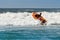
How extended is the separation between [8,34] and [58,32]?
3.15 m

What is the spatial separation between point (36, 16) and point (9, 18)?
4.48 meters

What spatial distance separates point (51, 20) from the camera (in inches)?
821

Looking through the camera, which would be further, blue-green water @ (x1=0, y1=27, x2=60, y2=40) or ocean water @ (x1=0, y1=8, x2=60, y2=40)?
ocean water @ (x1=0, y1=8, x2=60, y2=40)

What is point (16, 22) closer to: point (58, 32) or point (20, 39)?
point (58, 32)

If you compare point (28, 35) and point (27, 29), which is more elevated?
point (27, 29)

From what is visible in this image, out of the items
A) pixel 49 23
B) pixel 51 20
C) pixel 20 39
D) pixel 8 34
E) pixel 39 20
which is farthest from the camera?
pixel 51 20

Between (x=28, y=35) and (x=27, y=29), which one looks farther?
(x=27, y=29)

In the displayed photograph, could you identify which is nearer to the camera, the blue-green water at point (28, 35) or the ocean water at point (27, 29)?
the blue-green water at point (28, 35)

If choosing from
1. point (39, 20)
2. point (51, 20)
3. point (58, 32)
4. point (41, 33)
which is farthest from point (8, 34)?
point (51, 20)

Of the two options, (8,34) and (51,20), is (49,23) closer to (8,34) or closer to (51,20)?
(51,20)

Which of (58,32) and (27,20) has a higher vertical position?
(27,20)

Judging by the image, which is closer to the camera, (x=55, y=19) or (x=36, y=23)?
(x=36, y=23)

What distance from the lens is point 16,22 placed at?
2003 cm

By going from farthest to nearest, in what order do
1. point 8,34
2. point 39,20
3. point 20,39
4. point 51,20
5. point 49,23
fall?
point 51,20 < point 49,23 < point 39,20 < point 8,34 < point 20,39
